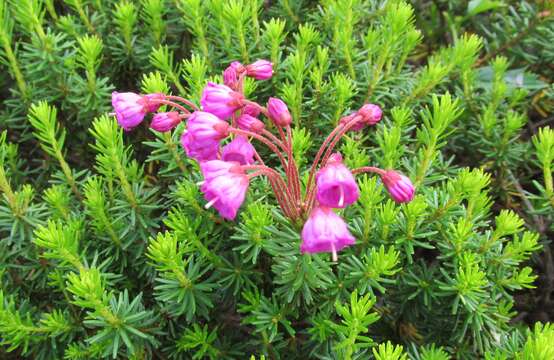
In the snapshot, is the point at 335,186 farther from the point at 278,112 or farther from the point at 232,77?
the point at 232,77

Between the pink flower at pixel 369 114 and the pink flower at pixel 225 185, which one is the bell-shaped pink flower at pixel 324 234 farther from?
the pink flower at pixel 369 114

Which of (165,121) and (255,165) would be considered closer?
(255,165)

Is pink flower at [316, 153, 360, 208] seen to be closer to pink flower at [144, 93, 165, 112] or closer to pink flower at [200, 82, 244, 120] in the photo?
pink flower at [200, 82, 244, 120]

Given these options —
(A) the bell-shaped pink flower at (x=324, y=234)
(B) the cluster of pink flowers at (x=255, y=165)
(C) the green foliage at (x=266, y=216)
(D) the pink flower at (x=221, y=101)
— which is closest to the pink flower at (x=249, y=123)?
(B) the cluster of pink flowers at (x=255, y=165)

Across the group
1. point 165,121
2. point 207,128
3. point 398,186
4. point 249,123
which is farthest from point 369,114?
point 165,121

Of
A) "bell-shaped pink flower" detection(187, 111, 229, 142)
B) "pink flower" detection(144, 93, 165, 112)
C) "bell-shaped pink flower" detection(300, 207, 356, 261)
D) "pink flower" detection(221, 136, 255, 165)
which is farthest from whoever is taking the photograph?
"pink flower" detection(144, 93, 165, 112)

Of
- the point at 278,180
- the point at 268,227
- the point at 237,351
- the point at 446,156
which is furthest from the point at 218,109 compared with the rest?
the point at 446,156

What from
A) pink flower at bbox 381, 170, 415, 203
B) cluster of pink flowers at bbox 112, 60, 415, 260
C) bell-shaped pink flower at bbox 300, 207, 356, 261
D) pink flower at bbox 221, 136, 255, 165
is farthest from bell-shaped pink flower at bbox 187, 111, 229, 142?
pink flower at bbox 381, 170, 415, 203
